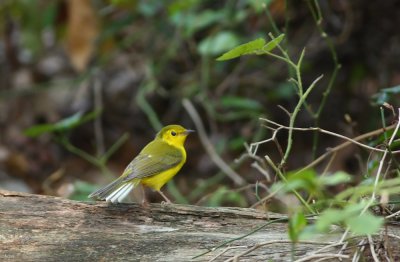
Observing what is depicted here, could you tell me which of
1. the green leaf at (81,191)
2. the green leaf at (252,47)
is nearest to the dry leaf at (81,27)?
the green leaf at (81,191)

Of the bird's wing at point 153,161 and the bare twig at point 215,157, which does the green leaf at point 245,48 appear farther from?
the bare twig at point 215,157

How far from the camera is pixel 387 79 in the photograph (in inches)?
275

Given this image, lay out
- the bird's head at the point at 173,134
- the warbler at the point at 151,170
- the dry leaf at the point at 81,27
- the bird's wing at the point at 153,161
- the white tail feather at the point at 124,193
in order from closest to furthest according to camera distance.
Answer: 1. the white tail feather at the point at 124,193
2. the warbler at the point at 151,170
3. the bird's wing at the point at 153,161
4. the bird's head at the point at 173,134
5. the dry leaf at the point at 81,27

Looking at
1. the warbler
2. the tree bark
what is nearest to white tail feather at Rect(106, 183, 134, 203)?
the warbler

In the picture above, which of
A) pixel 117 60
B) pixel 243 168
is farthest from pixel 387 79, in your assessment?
pixel 117 60

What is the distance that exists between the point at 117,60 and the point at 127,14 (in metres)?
1.58

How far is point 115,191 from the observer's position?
152 inches

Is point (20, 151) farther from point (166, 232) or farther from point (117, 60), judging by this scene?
point (166, 232)

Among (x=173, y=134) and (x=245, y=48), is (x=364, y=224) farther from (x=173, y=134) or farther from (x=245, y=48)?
(x=173, y=134)

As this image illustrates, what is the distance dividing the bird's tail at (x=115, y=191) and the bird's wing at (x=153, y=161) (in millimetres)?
46

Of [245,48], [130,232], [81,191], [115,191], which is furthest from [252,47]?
[81,191]

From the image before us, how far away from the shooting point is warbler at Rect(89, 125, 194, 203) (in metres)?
3.91

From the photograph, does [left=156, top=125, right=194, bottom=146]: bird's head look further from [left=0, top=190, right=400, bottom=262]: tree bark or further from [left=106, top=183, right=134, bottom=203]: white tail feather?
[left=0, top=190, right=400, bottom=262]: tree bark

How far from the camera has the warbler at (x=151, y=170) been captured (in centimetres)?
391
